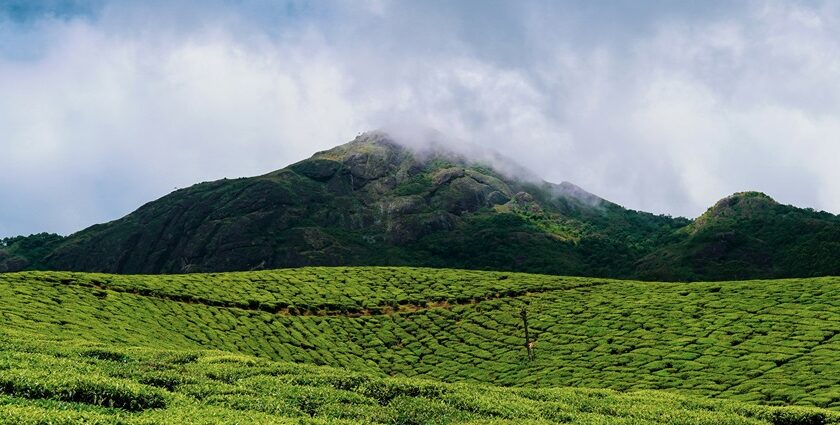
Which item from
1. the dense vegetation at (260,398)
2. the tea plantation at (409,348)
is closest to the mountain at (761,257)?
the tea plantation at (409,348)

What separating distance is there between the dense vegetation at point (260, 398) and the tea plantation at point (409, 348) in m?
0.11

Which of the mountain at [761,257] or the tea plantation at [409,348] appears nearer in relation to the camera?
the tea plantation at [409,348]

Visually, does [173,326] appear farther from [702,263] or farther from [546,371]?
[702,263]

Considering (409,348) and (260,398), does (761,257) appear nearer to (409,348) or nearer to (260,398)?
(409,348)

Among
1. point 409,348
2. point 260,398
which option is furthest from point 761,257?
point 260,398

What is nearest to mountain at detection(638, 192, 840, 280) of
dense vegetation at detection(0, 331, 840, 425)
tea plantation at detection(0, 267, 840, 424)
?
tea plantation at detection(0, 267, 840, 424)

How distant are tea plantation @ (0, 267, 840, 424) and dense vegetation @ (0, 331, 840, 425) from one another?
0.11 metres

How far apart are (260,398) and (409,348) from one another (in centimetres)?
4195

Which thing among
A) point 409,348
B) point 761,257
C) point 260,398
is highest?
point 761,257

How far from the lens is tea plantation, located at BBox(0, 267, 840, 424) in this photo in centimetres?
2648

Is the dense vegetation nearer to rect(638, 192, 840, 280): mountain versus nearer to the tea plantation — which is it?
the tea plantation

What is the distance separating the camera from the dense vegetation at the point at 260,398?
21.1 meters

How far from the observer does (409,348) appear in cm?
6731

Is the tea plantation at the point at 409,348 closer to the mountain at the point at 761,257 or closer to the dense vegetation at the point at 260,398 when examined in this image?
the dense vegetation at the point at 260,398
